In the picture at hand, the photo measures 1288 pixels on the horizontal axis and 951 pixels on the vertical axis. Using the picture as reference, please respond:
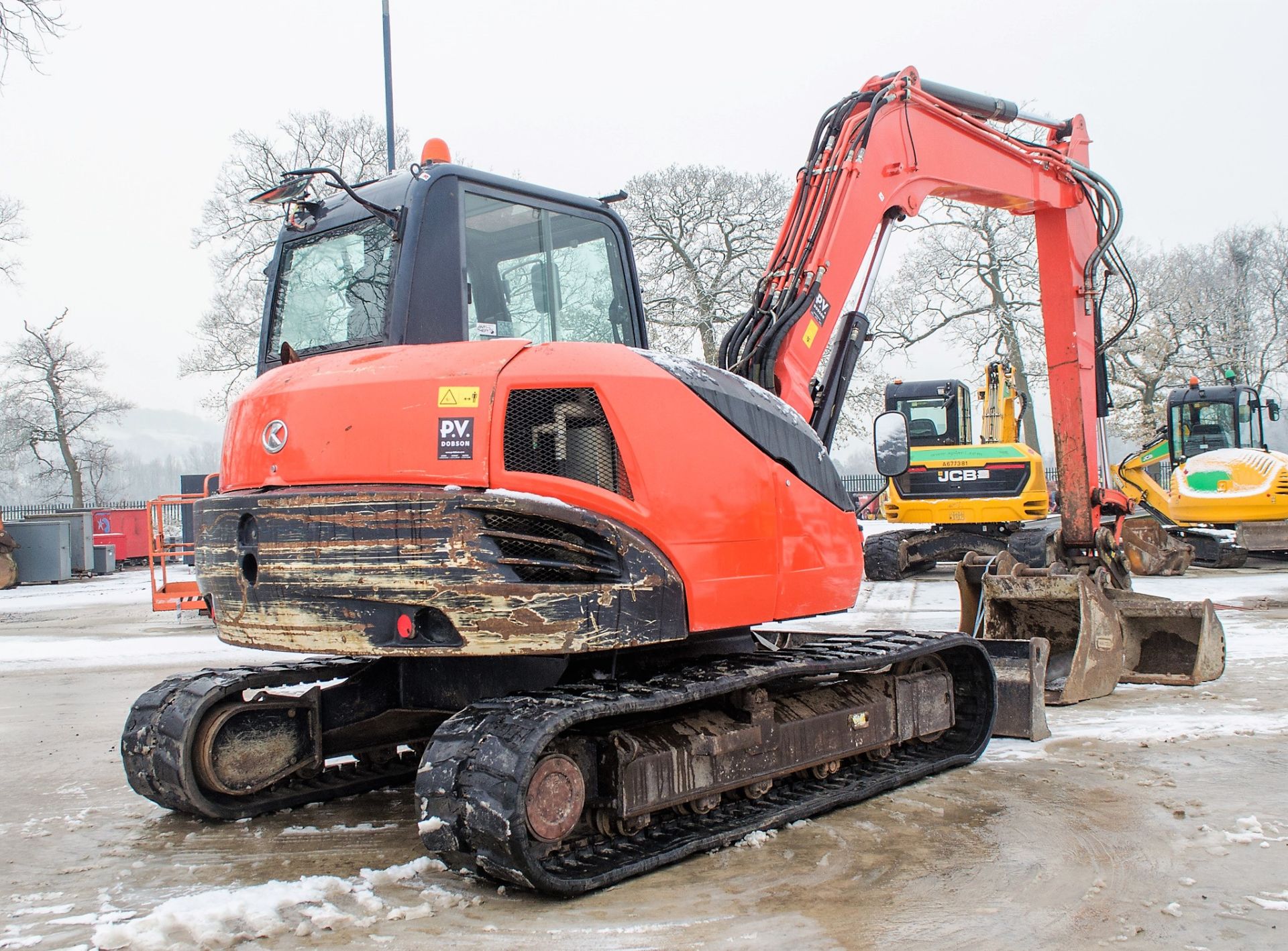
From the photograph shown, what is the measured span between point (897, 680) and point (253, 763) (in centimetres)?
299

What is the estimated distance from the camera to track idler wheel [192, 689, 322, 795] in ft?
16.0

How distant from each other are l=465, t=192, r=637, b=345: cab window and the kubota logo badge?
803 millimetres

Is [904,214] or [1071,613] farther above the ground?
[904,214]

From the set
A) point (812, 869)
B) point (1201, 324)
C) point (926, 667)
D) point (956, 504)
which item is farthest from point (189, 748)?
point (1201, 324)

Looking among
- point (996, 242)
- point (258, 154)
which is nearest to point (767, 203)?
point (996, 242)

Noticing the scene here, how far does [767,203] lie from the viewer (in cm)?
2881

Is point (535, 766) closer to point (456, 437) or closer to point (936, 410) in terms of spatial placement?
point (456, 437)

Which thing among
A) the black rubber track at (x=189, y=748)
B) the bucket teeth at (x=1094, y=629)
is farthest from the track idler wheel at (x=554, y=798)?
the bucket teeth at (x=1094, y=629)

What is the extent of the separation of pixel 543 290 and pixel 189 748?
8.00 ft

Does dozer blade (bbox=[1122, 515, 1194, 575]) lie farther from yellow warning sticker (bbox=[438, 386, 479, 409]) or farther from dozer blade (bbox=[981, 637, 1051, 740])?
yellow warning sticker (bbox=[438, 386, 479, 409])

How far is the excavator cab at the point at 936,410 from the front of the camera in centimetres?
1700

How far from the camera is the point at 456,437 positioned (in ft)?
13.0

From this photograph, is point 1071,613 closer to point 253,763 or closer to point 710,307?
point 253,763

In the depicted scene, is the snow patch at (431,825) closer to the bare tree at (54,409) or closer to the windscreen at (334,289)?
the windscreen at (334,289)
